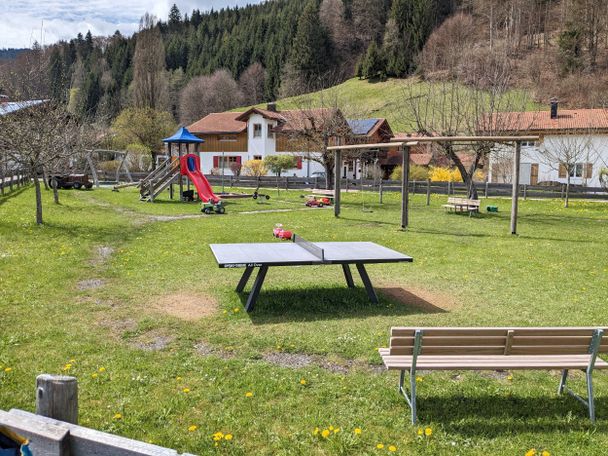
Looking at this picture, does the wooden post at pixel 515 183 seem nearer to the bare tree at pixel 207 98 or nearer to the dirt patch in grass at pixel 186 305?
the dirt patch in grass at pixel 186 305

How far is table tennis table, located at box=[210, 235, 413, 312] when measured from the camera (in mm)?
8156

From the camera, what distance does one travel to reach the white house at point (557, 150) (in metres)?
39.2

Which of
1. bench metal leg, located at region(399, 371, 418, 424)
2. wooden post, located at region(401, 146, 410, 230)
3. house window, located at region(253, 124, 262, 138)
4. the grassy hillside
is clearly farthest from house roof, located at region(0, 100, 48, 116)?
the grassy hillside

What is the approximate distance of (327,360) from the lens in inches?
248

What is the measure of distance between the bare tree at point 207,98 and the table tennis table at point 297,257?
291 ft

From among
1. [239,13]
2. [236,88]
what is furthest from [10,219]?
[239,13]

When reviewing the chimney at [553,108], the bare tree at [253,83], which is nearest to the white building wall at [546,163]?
the chimney at [553,108]

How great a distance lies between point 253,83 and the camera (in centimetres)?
10438

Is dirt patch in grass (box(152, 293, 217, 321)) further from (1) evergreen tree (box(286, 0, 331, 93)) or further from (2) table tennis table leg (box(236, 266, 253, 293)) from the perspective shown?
(1) evergreen tree (box(286, 0, 331, 93))

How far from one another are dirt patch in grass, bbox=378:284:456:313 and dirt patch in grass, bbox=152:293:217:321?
3094 millimetres

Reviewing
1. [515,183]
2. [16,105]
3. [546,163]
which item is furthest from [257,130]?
[515,183]

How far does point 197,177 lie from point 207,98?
2881 inches

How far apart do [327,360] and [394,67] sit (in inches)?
3333

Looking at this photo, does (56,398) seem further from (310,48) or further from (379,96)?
(310,48)
